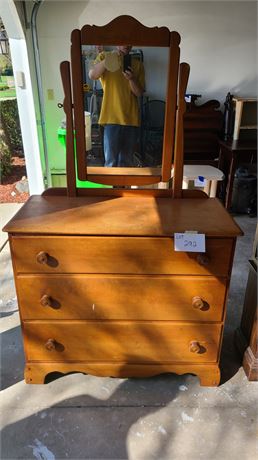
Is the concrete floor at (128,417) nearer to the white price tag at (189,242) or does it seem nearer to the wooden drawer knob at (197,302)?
the wooden drawer knob at (197,302)

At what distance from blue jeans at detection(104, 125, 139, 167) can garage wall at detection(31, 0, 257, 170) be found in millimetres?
2612

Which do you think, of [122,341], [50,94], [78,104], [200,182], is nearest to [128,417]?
[122,341]

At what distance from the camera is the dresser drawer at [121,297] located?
56.1 inches

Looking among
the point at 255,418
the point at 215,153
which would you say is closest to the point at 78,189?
the point at 255,418

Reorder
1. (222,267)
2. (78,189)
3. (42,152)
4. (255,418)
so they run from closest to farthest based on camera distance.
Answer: (222,267) < (255,418) < (78,189) < (42,152)

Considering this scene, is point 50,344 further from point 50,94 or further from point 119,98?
point 50,94

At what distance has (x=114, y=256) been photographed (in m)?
1.37

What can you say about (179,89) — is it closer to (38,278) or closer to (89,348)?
(38,278)

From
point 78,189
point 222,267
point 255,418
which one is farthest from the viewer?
point 78,189

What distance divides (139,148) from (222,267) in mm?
762

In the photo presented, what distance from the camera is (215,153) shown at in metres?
4.11

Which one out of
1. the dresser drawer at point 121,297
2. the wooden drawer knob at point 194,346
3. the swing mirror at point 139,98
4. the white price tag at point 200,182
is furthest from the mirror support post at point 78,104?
the white price tag at point 200,182

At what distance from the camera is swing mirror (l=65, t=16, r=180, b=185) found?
1.44m

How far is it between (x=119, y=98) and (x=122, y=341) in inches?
48.5
